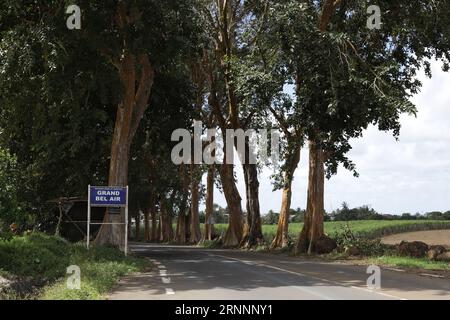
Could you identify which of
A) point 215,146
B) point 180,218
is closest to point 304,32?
point 215,146

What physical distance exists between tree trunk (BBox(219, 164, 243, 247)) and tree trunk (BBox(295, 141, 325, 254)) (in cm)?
1292

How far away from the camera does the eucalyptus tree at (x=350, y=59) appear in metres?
22.0

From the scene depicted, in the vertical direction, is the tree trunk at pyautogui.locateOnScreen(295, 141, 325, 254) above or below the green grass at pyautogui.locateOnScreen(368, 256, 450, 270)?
above

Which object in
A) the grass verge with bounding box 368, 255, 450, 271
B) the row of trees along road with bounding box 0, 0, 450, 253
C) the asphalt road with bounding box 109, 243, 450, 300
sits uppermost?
the row of trees along road with bounding box 0, 0, 450, 253

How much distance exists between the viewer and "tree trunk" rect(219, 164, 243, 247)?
4188 cm

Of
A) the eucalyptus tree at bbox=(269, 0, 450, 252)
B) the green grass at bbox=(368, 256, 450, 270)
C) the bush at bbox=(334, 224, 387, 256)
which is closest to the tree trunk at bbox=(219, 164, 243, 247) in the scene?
the bush at bbox=(334, 224, 387, 256)

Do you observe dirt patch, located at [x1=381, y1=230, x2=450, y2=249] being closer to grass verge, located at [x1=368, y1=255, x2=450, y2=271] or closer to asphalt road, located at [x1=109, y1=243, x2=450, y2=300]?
grass verge, located at [x1=368, y1=255, x2=450, y2=271]

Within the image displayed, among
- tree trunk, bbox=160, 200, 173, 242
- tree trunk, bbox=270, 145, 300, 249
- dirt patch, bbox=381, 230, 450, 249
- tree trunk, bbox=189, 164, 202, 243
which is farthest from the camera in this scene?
tree trunk, bbox=160, 200, 173, 242

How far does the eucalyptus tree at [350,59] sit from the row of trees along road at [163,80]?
6cm

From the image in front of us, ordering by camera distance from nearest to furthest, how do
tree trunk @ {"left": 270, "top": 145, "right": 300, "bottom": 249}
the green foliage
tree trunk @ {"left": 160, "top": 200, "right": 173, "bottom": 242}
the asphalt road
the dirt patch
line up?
the asphalt road < tree trunk @ {"left": 270, "top": 145, "right": 300, "bottom": 249} < the dirt patch < tree trunk @ {"left": 160, "top": 200, "right": 173, "bottom": 242} < the green foliage

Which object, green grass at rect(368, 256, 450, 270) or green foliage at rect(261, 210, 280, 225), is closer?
green grass at rect(368, 256, 450, 270)

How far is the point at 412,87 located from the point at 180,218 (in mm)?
43190

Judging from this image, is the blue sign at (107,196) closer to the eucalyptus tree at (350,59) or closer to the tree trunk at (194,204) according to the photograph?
the eucalyptus tree at (350,59)
